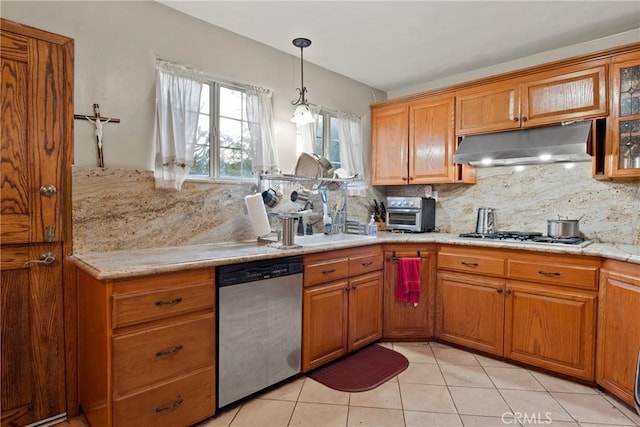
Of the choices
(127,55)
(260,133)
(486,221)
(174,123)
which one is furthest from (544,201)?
(127,55)

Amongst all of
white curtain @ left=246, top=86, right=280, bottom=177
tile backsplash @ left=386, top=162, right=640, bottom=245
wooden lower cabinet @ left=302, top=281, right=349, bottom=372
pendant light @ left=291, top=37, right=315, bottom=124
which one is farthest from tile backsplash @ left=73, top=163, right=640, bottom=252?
wooden lower cabinet @ left=302, top=281, right=349, bottom=372

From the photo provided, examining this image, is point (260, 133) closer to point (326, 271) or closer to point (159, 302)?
point (326, 271)

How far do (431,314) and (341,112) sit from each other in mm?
2073

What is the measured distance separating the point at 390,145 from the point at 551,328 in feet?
7.06

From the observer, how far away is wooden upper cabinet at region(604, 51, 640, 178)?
7.95 feet

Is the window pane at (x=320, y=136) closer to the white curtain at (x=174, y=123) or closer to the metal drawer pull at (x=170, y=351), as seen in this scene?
the white curtain at (x=174, y=123)

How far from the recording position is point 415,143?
3.54 m

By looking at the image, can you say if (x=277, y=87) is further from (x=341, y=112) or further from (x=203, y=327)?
(x=203, y=327)

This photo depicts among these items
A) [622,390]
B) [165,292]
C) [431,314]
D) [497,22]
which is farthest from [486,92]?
[165,292]

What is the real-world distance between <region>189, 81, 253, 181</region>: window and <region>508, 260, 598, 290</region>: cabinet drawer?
2123 millimetres

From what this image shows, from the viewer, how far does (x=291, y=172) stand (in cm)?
315

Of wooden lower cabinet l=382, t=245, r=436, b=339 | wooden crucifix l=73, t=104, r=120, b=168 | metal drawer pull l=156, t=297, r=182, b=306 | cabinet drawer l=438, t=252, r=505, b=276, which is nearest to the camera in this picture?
metal drawer pull l=156, t=297, r=182, b=306

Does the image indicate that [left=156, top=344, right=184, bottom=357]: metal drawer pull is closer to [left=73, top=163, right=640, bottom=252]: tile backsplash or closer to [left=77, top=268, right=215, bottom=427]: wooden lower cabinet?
[left=77, top=268, right=215, bottom=427]: wooden lower cabinet

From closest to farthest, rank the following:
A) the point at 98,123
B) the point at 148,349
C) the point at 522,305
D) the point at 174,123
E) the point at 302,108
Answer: the point at 148,349 < the point at 98,123 < the point at 174,123 < the point at 522,305 < the point at 302,108
